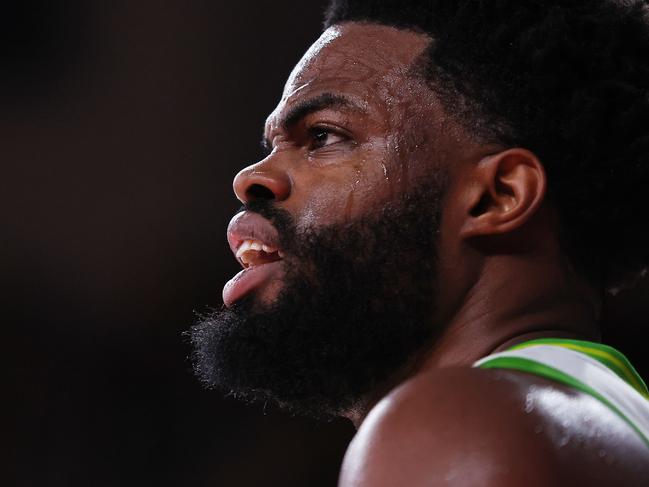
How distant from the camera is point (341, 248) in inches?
67.1

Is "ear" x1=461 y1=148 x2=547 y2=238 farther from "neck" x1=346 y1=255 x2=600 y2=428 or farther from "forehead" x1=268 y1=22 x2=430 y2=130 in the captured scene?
"forehead" x1=268 y1=22 x2=430 y2=130

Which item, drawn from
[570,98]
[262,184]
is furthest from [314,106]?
[570,98]

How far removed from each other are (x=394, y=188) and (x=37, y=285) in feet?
8.19

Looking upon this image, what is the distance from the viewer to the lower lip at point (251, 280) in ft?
5.70

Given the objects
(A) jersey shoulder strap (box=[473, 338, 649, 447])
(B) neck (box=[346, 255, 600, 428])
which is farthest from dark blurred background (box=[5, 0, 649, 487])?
(A) jersey shoulder strap (box=[473, 338, 649, 447])

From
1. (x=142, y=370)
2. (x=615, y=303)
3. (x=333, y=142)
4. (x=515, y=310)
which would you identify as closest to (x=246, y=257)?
(x=333, y=142)

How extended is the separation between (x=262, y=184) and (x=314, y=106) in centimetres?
17

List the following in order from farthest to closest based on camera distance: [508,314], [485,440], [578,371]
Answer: [508,314] → [578,371] → [485,440]

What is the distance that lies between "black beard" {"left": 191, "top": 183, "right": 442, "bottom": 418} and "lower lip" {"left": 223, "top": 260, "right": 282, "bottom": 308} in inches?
1.0

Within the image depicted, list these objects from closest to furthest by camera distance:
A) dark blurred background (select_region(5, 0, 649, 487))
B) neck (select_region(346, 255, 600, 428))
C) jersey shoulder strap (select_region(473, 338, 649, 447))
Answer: jersey shoulder strap (select_region(473, 338, 649, 447))
neck (select_region(346, 255, 600, 428))
dark blurred background (select_region(5, 0, 649, 487))

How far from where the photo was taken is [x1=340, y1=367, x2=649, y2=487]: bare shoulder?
3.56 feet

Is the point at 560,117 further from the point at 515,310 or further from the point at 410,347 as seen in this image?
the point at 410,347

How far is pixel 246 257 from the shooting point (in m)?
1.80

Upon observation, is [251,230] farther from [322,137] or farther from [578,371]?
[578,371]
